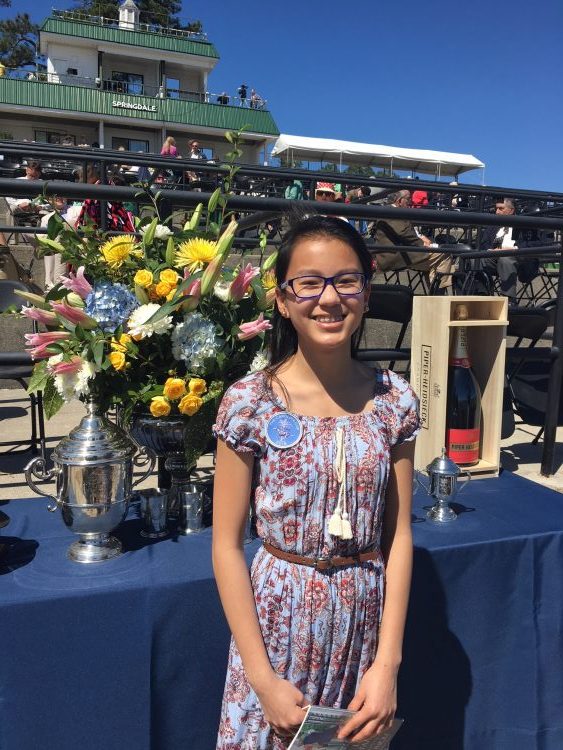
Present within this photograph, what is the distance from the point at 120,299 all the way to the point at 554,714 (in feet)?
5.39

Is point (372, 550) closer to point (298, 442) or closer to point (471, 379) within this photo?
point (298, 442)

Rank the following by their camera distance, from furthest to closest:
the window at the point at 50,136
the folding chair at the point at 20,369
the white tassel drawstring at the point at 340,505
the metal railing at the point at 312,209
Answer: the window at the point at 50,136
the folding chair at the point at 20,369
the metal railing at the point at 312,209
the white tassel drawstring at the point at 340,505

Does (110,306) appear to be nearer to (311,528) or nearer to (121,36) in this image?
(311,528)

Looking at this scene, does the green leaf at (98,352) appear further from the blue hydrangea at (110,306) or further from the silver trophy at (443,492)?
the silver trophy at (443,492)

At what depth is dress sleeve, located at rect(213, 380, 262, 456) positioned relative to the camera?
123 cm

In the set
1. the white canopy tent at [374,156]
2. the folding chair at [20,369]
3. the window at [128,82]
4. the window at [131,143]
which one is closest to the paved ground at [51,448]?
the folding chair at [20,369]

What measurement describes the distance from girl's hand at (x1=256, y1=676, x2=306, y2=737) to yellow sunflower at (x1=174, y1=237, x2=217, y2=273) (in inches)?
38.3

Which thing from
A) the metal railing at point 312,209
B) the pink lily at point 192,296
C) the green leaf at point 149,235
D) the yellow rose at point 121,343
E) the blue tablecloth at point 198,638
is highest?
the metal railing at point 312,209

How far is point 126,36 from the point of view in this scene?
35.7m

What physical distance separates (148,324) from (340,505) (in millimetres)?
618

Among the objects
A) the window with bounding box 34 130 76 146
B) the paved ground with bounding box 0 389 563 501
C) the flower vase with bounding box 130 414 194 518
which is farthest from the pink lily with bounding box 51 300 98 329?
the window with bounding box 34 130 76 146

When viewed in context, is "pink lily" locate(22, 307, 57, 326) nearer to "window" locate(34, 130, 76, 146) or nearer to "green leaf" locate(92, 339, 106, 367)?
"green leaf" locate(92, 339, 106, 367)

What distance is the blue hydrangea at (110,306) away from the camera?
1.50m

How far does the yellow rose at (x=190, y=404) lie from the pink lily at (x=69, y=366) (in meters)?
0.26
